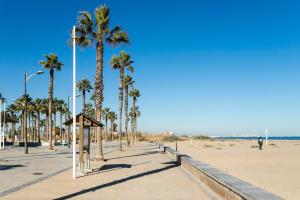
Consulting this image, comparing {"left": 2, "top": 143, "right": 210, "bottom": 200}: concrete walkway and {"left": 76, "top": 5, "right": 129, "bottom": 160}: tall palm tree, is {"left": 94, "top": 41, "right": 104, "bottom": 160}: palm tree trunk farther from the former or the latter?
{"left": 2, "top": 143, "right": 210, "bottom": 200}: concrete walkway

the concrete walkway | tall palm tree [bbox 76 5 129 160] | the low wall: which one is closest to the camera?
the low wall

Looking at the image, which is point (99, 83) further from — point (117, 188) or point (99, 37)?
point (117, 188)

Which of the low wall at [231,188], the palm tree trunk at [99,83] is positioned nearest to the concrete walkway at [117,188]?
the low wall at [231,188]

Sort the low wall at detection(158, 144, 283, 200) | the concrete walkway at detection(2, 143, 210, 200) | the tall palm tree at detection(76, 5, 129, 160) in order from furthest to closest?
the tall palm tree at detection(76, 5, 129, 160), the concrete walkway at detection(2, 143, 210, 200), the low wall at detection(158, 144, 283, 200)

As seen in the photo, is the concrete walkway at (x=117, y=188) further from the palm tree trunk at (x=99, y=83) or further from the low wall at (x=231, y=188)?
the palm tree trunk at (x=99, y=83)

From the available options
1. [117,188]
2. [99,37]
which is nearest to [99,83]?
[99,37]

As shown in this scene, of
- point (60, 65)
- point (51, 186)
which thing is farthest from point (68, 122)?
point (60, 65)

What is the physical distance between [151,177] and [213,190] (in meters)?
5.95

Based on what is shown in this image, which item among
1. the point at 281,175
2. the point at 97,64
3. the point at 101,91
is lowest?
the point at 281,175

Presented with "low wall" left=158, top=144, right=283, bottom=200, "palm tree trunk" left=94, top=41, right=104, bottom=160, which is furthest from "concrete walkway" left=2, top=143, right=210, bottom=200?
"palm tree trunk" left=94, top=41, right=104, bottom=160

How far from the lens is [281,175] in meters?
21.1

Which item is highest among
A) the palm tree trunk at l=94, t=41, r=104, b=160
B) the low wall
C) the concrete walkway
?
the palm tree trunk at l=94, t=41, r=104, b=160

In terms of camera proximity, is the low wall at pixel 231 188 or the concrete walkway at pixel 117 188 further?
the concrete walkway at pixel 117 188

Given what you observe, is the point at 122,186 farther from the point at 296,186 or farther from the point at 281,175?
the point at 281,175
